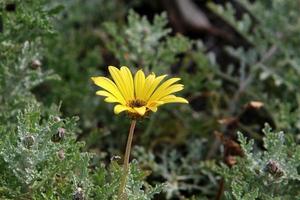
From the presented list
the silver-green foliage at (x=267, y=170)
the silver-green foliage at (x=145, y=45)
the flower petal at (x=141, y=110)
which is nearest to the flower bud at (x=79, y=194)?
the flower petal at (x=141, y=110)

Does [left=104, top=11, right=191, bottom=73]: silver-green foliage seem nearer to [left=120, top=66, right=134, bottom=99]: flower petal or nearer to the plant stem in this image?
[left=120, top=66, right=134, bottom=99]: flower petal

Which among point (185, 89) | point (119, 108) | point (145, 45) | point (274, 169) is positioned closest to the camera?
point (119, 108)

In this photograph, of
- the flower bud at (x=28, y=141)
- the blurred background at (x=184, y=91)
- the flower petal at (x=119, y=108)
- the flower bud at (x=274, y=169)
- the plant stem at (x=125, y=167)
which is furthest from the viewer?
the blurred background at (x=184, y=91)

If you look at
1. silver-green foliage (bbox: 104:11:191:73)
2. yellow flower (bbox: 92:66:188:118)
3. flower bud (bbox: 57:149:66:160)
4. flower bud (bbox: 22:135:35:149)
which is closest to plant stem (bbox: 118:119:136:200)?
yellow flower (bbox: 92:66:188:118)

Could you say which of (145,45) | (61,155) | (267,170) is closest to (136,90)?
(61,155)

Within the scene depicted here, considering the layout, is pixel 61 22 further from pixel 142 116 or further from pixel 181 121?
pixel 142 116

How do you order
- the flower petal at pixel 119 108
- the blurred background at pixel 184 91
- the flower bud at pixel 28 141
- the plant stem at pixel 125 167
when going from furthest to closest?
the blurred background at pixel 184 91 < the flower bud at pixel 28 141 < the plant stem at pixel 125 167 < the flower petal at pixel 119 108

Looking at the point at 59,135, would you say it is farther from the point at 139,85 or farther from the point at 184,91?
the point at 184,91

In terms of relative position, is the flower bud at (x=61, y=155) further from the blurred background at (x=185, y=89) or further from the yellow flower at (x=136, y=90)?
the blurred background at (x=185, y=89)
